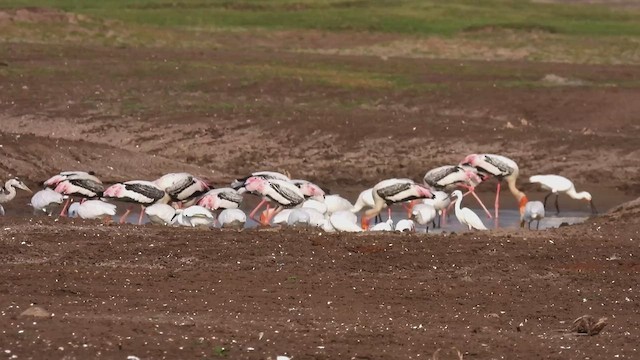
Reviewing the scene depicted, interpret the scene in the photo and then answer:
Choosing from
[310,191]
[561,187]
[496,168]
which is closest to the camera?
[310,191]

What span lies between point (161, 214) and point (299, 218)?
152 centimetres

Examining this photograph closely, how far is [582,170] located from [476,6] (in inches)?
1306

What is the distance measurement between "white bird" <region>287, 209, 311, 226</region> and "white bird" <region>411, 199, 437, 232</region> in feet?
7.00

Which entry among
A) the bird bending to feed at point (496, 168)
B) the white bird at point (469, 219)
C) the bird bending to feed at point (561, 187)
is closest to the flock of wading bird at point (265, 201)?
the white bird at point (469, 219)

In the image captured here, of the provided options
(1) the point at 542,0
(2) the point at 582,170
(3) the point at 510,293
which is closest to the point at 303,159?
(2) the point at 582,170

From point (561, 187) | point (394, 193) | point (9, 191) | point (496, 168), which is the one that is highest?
point (394, 193)

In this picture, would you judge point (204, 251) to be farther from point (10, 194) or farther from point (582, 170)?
point (582, 170)

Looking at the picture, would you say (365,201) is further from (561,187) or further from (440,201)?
(561,187)

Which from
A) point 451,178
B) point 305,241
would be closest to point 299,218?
point 305,241

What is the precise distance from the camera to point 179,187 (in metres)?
18.4

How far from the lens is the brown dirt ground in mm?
10305

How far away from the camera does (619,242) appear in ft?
49.9

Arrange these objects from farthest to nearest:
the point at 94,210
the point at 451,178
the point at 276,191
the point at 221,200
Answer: the point at 451,178 → the point at 276,191 → the point at 221,200 → the point at 94,210

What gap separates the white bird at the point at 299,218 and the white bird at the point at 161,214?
1.25 m
